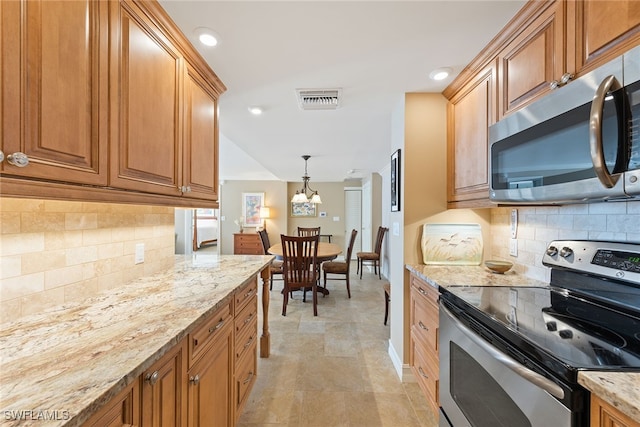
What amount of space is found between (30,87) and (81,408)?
2.71 ft

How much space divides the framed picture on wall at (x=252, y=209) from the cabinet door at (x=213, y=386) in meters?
6.09

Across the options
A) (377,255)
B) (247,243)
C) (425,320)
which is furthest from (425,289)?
(247,243)

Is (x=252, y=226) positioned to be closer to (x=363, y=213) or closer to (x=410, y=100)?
(x=363, y=213)

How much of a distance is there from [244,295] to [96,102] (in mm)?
1209

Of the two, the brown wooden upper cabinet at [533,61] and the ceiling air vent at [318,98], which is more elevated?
the ceiling air vent at [318,98]

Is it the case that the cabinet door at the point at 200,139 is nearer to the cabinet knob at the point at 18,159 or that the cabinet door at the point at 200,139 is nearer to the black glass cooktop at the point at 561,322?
the cabinet knob at the point at 18,159

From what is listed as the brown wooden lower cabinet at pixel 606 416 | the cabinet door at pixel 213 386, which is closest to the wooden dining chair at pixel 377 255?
the cabinet door at pixel 213 386

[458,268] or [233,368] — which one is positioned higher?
[458,268]

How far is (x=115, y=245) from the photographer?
135cm

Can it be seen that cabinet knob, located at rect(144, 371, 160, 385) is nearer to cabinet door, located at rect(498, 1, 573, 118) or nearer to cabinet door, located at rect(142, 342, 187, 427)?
cabinet door, located at rect(142, 342, 187, 427)

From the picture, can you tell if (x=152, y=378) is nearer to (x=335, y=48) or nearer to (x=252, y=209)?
(x=335, y=48)

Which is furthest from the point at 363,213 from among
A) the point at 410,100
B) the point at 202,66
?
the point at 202,66

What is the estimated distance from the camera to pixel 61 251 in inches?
42.2

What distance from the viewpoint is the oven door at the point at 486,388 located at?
76 cm
